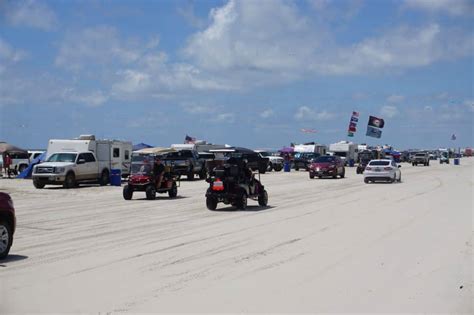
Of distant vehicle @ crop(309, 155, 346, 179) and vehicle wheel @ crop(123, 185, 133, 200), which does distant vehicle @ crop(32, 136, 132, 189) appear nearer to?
vehicle wheel @ crop(123, 185, 133, 200)

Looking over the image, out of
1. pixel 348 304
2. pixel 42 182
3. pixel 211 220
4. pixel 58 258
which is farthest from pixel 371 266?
pixel 42 182

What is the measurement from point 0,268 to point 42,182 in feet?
72.3

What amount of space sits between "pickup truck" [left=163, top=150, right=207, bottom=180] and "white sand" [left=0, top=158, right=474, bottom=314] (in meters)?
19.4

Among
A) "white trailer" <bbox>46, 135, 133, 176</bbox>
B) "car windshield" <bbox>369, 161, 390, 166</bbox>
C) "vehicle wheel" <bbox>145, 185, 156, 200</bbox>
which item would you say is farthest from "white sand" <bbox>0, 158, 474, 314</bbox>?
"car windshield" <bbox>369, 161, 390, 166</bbox>

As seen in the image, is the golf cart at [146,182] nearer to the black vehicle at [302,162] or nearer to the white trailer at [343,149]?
the black vehicle at [302,162]

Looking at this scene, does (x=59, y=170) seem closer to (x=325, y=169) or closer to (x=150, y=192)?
(x=150, y=192)

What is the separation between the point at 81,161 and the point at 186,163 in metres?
8.74

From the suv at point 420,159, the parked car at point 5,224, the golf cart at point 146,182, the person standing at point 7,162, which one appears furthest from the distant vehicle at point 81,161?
the suv at point 420,159

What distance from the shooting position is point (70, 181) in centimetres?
3106

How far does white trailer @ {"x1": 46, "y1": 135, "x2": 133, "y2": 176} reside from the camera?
34.3 metres

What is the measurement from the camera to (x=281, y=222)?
1608 centimetres

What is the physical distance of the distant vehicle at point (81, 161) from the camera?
30.7 m

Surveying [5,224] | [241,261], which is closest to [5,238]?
[5,224]

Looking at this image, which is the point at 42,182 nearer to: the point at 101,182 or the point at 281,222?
the point at 101,182
